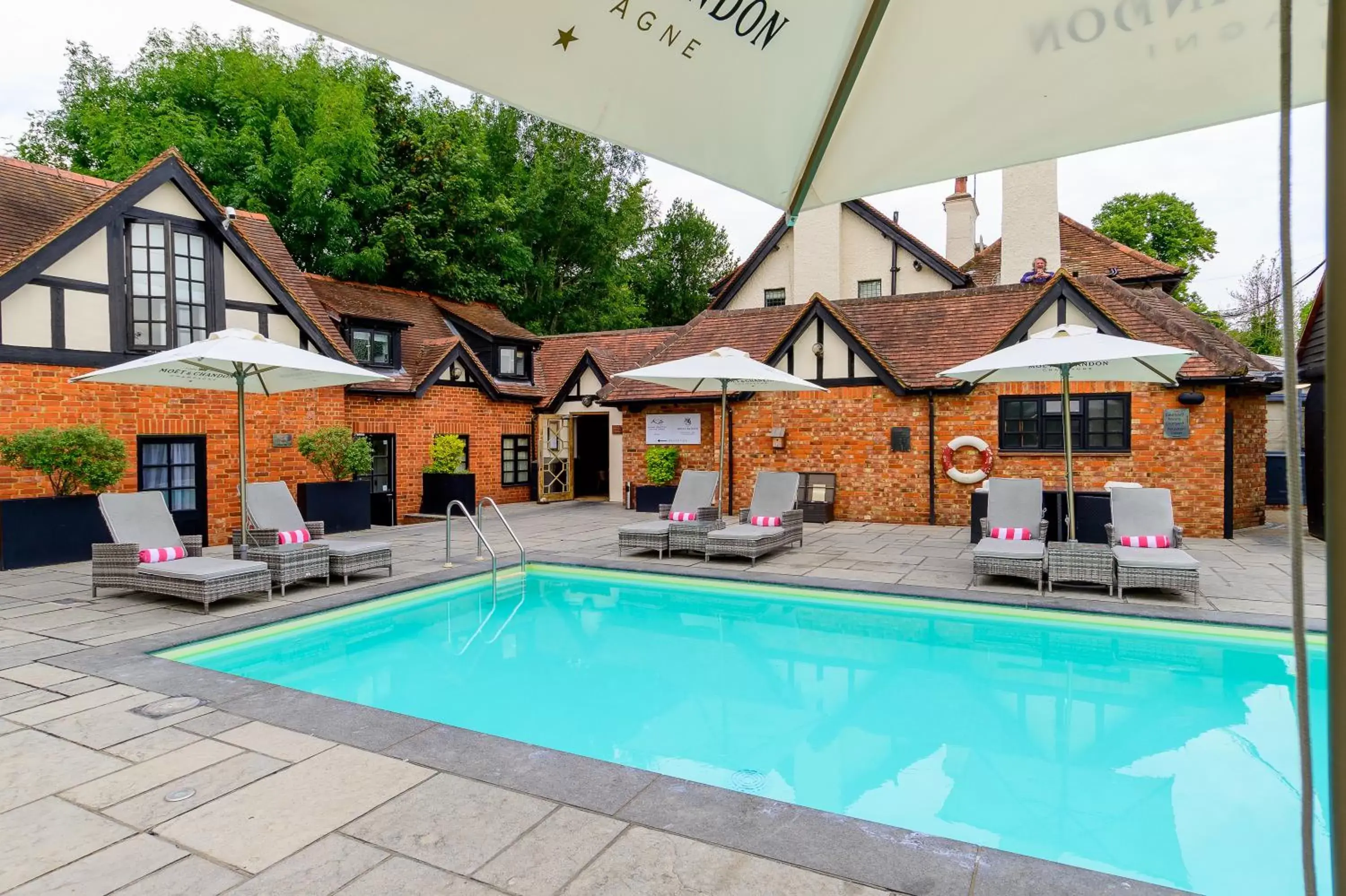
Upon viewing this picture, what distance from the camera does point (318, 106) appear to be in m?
21.6

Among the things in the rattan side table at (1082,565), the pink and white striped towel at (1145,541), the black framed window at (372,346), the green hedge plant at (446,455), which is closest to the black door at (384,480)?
the green hedge plant at (446,455)

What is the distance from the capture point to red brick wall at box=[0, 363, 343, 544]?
1029 cm

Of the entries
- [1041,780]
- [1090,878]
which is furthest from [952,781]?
[1090,878]

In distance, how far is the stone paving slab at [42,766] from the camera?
12.0ft

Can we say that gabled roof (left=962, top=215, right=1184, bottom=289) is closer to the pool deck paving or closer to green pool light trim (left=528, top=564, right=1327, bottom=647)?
green pool light trim (left=528, top=564, right=1327, bottom=647)

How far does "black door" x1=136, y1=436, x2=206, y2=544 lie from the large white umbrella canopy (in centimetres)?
1239

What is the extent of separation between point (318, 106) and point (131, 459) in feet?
46.9

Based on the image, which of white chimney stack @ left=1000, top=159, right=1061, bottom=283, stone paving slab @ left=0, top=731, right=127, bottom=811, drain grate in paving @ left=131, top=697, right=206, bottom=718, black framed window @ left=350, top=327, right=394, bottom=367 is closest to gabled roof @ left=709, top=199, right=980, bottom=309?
white chimney stack @ left=1000, top=159, right=1061, bottom=283

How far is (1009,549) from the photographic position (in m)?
8.57

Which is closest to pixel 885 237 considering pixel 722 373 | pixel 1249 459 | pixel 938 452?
pixel 938 452

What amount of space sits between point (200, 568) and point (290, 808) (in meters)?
5.12

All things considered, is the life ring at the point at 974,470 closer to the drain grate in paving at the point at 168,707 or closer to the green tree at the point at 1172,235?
the drain grate in paving at the point at 168,707

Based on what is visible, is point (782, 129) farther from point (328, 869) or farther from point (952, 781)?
point (952, 781)

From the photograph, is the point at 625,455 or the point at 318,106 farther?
the point at 318,106
